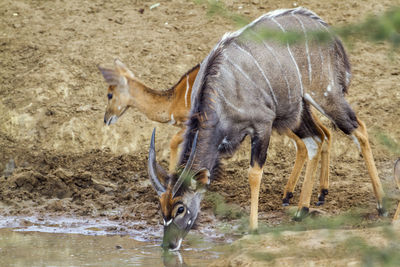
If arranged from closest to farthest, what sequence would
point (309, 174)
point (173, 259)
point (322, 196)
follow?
1. point (173, 259)
2. point (309, 174)
3. point (322, 196)

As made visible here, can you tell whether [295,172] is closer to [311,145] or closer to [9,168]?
[311,145]

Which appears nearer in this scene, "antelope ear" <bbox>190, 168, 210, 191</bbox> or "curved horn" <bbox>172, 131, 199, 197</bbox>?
"curved horn" <bbox>172, 131, 199, 197</bbox>

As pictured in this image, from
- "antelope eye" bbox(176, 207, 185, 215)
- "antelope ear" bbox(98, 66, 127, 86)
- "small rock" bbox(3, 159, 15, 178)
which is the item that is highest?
"antelope ear" bbox(98, 66, 127, 86)

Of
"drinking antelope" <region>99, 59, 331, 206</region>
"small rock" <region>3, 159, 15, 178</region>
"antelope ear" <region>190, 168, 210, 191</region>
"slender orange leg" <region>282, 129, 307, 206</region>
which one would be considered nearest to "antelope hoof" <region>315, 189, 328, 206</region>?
"drinking antelope" <region>99, 59, 331, 206</region>

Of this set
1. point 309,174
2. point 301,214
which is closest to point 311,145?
point 309,174

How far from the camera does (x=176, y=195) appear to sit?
4.95 m

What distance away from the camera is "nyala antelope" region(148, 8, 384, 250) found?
4.96 meters

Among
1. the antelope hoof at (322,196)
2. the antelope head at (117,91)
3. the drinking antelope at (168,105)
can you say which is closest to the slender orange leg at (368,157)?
the drinking antelope at (168,105)

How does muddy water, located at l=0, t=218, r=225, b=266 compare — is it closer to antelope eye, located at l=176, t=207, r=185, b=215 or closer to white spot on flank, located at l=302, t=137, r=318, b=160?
antelope eye, located at l=176, t=207, r=185, b=215

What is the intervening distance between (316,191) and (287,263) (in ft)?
9.69

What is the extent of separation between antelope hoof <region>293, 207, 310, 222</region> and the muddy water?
0.83 meters

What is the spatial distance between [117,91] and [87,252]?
7.43ft

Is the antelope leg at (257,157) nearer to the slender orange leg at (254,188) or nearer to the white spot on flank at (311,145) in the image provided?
the slender orange leg at (254,188)

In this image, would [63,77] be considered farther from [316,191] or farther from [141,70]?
[316,191]
